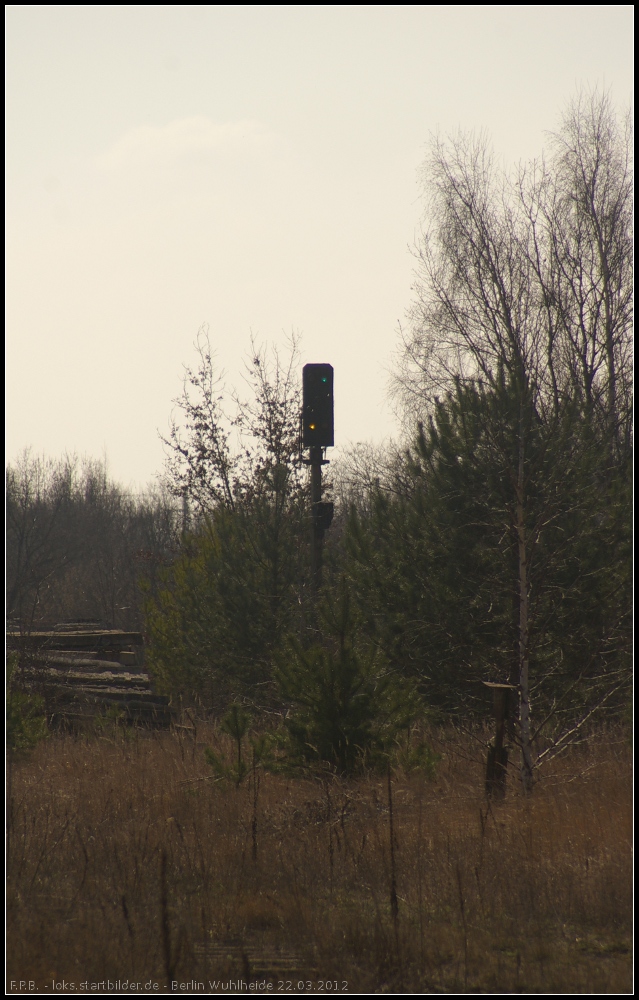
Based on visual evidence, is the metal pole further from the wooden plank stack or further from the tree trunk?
the tree trunk

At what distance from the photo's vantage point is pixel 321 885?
4926 millimetres

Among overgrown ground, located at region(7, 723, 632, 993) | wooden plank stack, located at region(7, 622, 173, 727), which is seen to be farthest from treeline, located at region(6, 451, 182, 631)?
overgrown ground, located at region(7, 723, 632, 993)

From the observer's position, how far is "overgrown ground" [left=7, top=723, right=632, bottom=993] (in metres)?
3.82

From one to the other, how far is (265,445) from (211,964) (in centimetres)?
1438

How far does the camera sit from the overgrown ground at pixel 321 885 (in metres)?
3.82

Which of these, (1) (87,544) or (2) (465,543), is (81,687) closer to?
(2) (465,543)

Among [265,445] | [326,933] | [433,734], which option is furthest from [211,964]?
[265,445]

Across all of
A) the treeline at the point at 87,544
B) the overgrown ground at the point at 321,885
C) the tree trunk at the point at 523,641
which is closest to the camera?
the overgrown ground at the point at 321,885

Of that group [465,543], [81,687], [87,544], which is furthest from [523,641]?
[87,544]

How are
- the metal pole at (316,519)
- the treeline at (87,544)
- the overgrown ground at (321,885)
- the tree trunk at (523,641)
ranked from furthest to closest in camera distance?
the treeline at (87,544) < the metal pole at (316,519) < the tree trunk at (523,641) < the overgrown ground at (321,885)

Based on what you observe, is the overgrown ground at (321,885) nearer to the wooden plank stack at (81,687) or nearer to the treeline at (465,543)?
the treeline at (465,543)

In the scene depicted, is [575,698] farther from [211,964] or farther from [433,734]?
[211,964]

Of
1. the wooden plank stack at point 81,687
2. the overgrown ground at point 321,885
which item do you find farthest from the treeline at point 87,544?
the overgrown ground at point 321,885

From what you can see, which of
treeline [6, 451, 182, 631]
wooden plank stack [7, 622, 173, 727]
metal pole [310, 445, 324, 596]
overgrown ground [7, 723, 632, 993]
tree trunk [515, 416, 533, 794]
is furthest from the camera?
treeline [6, 451, 182, 631]
